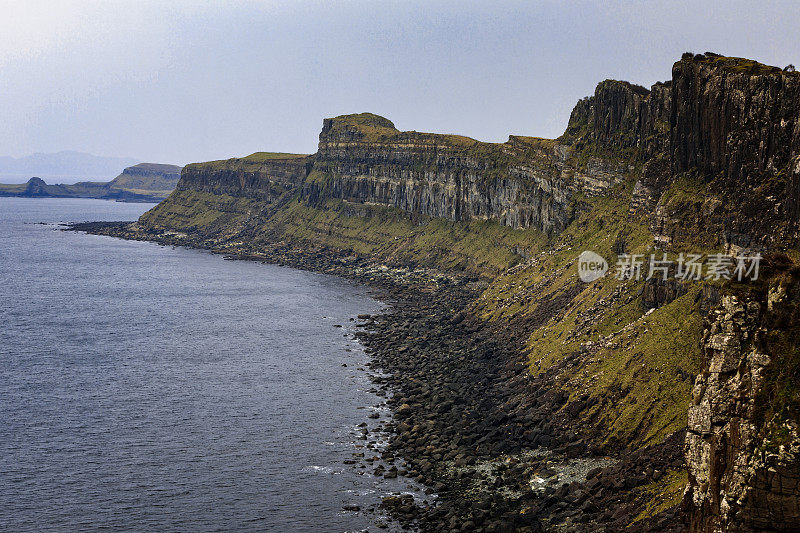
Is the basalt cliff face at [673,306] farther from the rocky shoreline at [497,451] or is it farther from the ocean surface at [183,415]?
the ocean surface at [183,415]

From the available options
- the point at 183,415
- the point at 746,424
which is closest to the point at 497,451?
the point at 183,415

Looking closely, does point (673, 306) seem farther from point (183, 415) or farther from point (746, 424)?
point (183, 415)

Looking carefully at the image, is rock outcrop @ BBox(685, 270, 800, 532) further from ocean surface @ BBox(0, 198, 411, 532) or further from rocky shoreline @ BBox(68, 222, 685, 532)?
ocean surface @ BBox(0, 198, 411, 532)

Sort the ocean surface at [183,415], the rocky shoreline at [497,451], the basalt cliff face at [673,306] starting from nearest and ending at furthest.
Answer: the basalt cliff face at [673,306] < the rocky shoreline at [497,451] < the ocean surface at [183,415]

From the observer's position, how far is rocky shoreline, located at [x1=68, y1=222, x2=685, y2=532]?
50.2m

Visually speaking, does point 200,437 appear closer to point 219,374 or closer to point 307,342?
point 219,374

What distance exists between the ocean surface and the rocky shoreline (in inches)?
165

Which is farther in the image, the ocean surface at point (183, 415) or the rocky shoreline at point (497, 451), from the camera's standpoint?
the ocean surface at point (183, 415)

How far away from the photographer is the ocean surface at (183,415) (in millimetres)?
57094

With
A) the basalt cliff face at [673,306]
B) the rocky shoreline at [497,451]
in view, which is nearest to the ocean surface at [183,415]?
the rocky shoreline at [497,451]

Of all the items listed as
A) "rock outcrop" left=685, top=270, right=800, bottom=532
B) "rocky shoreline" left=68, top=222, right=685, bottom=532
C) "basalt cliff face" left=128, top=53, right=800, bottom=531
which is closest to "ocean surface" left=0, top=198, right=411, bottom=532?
"rocky shoreline" left=68, top=222, right=685, bottom=532

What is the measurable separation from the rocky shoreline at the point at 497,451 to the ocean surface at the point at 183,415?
13.8 ft

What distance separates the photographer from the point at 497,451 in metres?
64.4

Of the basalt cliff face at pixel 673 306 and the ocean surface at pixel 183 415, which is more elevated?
the basalt cliff face at pixel 673 306
